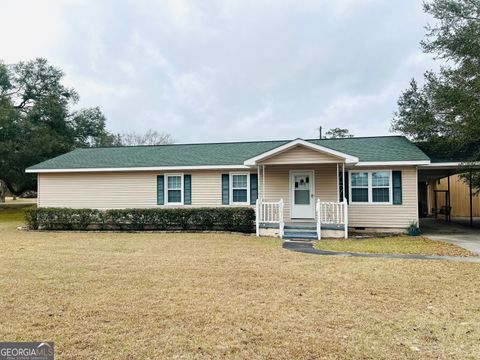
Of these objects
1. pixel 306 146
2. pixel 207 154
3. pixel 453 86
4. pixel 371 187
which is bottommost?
pixel 371 187

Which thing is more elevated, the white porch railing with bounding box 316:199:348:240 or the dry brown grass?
the white porch railing with bounding box 316:199:348:240

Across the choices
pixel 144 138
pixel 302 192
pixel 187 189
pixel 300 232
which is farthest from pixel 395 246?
pixel 144 138

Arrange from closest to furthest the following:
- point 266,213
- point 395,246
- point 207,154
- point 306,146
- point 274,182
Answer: point 395,246, point 306,146, point 266,213, point 274,182, point 207,154

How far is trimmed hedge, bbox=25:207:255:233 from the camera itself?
14.1 metres

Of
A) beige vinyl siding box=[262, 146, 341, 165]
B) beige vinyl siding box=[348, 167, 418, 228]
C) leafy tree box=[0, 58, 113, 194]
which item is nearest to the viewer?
beige vinyl siding box=[262, 146, 341, 165]

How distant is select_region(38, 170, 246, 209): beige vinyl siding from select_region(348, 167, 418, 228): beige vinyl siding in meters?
6.30

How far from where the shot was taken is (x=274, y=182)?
15.0 meters

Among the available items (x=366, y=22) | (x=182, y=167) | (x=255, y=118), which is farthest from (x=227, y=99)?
(x=182, y=167)

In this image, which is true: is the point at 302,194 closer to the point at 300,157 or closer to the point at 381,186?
the point at 300,157

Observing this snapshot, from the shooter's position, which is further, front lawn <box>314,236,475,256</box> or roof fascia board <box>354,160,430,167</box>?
roof fascia board <box>354,160,430,167</box>

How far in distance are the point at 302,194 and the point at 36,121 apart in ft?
75.7

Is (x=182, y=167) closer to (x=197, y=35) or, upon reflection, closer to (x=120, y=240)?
(x=120, y=240)

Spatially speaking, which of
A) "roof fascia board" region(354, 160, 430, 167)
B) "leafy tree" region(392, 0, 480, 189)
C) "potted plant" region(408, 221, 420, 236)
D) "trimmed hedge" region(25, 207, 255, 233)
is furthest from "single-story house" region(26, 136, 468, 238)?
"leafy tree" region(392, 0, 480, 189)

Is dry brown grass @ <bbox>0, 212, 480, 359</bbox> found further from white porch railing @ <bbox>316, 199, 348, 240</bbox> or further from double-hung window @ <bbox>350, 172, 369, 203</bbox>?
double-hung window @ <bbox>350, 172, 369, 203</bbox>
